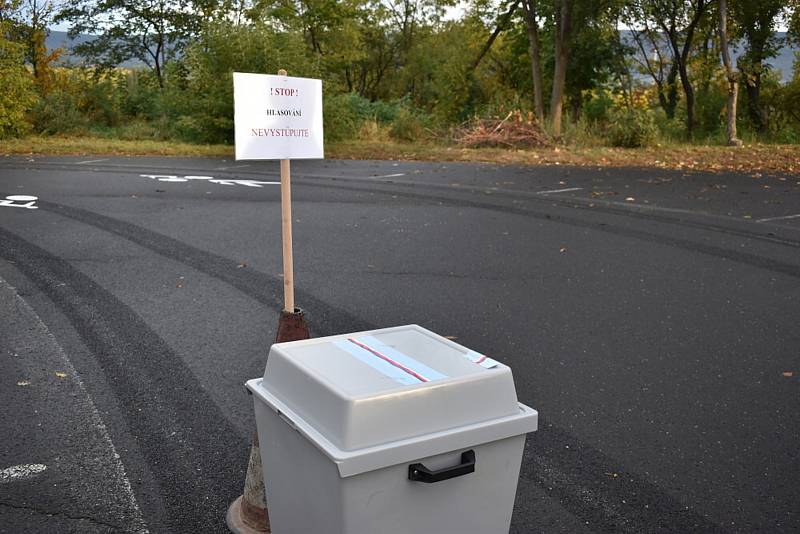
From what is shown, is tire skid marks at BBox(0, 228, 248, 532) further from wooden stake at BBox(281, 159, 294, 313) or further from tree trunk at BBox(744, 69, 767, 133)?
tree trunk at BBox(744, 69, 767, 133)

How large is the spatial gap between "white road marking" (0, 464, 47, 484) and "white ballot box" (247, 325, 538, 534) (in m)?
1.52

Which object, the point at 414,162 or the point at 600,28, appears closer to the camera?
the point at 414,162

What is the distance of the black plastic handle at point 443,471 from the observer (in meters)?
2.38

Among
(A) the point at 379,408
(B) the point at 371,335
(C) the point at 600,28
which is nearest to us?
(A) the point at 379,408

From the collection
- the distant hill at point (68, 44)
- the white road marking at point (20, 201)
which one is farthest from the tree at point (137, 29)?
the white road marking at point (20, 201)

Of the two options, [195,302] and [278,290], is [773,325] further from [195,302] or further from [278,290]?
[195,302]

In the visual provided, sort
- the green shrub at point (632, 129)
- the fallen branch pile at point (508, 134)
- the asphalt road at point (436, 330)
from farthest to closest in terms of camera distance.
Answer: the fallen branch pile at point (508, 134) < the green shrub at point (632, 129) < the asphalt road at point (436, 330)

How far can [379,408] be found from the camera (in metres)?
2.37

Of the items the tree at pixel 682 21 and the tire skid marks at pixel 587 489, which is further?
the tree at pixel 682 21

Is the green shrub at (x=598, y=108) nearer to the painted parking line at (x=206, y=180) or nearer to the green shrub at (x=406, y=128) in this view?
the green shrub at (x=406, y=128)

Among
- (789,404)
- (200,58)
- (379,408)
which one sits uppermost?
(200,58)

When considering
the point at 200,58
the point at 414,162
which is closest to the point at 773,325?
the point at 414,162

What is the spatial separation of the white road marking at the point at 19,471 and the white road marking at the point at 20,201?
8004 mm

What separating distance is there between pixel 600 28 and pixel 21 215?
2056 cm
